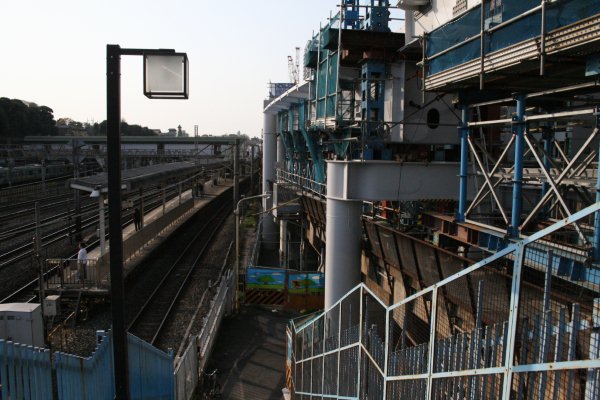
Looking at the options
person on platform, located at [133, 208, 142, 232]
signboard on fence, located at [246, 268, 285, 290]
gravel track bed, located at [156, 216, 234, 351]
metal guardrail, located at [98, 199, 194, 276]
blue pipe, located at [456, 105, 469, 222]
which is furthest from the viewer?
person on platform, located at [133, 208, 142, 232]

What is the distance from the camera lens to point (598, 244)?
492 cm

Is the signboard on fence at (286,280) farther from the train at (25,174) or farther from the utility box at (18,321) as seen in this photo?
the train at (25,174)

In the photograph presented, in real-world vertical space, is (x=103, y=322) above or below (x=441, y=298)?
below

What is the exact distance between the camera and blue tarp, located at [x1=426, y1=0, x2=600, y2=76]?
483cm

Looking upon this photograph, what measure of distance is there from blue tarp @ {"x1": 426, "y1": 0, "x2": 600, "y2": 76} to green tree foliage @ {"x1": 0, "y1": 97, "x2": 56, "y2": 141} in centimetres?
6192

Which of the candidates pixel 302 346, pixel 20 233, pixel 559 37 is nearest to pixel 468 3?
pixel 559 37

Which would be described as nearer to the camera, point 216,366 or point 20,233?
point 216,366

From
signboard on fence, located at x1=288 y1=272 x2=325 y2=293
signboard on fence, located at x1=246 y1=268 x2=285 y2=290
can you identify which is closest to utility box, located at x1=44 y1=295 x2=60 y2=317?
signboard on fence, located at x1=246 y1=268 x2=285 y2=290

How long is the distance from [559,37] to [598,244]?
6.59 ft

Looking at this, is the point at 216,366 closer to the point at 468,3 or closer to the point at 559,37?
the point at 468,3

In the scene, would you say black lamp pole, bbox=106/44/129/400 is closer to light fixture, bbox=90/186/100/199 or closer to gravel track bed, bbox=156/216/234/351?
gravel track bed, bbox=156/216/234/351

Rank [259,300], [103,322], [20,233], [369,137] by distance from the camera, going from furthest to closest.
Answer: [20,233]
[259,300]
[103,322]
[369,137]

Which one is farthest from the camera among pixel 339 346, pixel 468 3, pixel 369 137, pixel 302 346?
pixel 369 137

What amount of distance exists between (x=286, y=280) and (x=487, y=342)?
12501 millimetres
